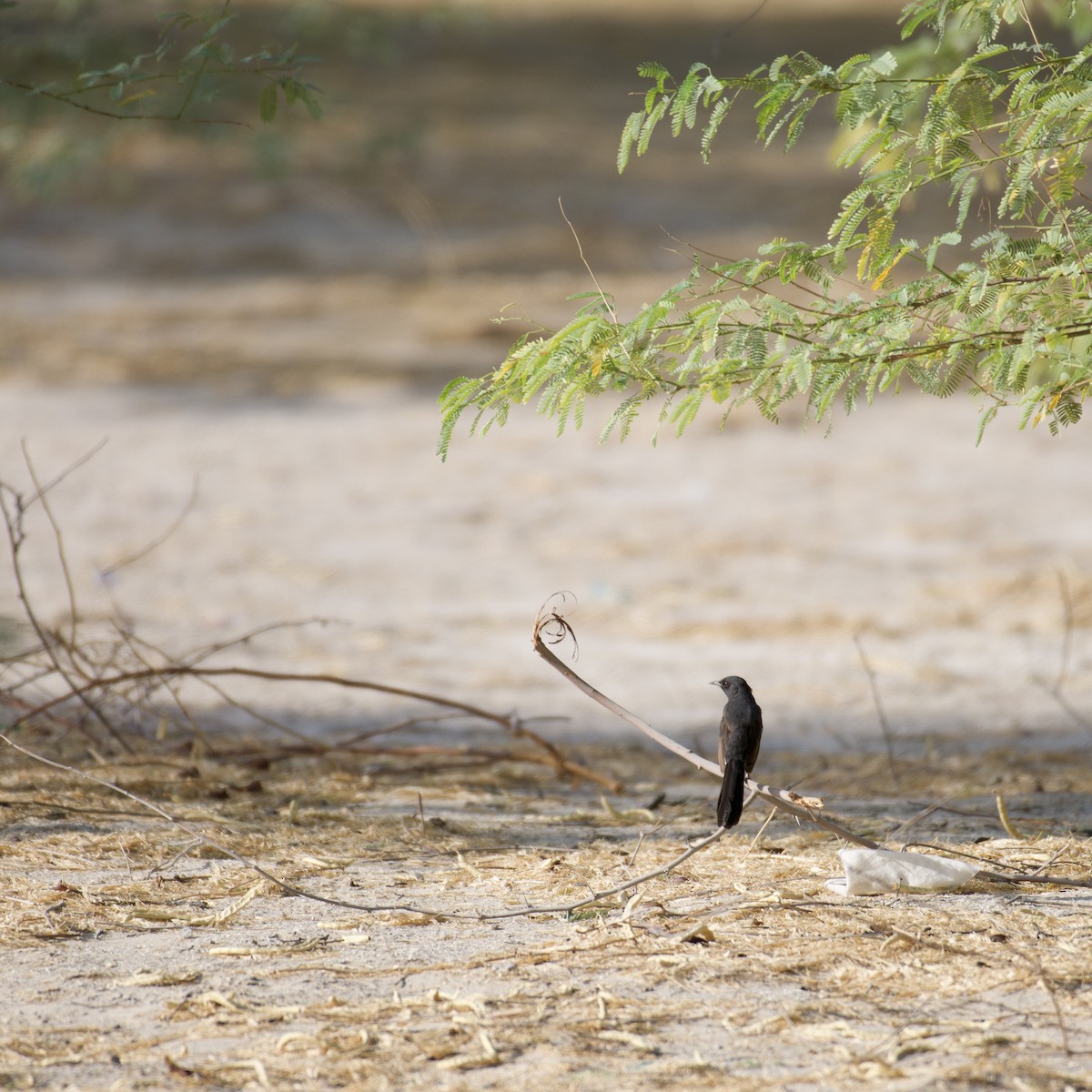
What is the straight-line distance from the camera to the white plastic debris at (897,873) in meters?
3.08

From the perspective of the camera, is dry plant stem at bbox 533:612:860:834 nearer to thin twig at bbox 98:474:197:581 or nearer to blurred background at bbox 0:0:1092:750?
blurred background at bbox 0:0:1092:750

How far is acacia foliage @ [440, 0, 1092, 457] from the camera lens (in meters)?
2.63

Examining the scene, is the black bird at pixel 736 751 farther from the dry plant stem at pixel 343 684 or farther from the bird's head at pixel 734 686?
the dry plant stem at pixel 343 684

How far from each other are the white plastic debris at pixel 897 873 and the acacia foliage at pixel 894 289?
106 cm

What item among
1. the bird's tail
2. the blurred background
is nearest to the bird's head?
the bird's tail

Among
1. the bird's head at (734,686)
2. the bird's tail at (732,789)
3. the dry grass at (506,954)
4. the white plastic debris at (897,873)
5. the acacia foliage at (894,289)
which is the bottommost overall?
the dry grass at (506,954)

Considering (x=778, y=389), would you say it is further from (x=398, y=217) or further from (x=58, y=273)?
(x=398, y=217)

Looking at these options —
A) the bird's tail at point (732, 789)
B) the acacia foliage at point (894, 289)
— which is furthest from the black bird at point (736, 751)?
the acacia foliage at point (894, 289)

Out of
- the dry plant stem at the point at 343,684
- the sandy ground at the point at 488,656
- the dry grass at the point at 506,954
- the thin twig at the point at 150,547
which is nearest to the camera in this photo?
the dry grass at the point at 506,954

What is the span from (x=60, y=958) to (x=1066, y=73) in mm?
2745

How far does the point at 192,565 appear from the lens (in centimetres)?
832

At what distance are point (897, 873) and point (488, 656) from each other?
12.4ft

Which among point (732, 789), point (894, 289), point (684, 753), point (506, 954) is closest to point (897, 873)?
point (732, 789)

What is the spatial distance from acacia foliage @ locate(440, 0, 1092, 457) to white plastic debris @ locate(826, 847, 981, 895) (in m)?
1.06
